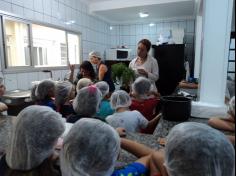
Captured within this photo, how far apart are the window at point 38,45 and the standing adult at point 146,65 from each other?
1370 millimetres

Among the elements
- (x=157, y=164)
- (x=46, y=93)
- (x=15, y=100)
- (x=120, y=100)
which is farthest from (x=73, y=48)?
(x=157, y=164)

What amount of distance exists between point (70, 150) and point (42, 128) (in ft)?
0.50

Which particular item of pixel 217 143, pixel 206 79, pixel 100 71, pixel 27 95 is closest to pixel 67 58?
pixel 100 71

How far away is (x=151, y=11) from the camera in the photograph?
→ 3.72 metres

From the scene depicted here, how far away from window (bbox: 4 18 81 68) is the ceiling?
2.28 ft

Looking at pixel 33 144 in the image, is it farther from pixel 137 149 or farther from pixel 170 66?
pixel 170 66

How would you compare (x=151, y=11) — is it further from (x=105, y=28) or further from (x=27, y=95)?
(x=27, y=95)

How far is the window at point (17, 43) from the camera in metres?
2.35

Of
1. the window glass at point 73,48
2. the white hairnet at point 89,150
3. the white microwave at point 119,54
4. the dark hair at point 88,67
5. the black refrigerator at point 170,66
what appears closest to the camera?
the white hairnet at point 89,150

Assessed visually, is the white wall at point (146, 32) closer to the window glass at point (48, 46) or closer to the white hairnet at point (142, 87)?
the window glass at point (48, 46)

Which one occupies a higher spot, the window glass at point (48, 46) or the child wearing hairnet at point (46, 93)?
the window glass at point (48, 46)

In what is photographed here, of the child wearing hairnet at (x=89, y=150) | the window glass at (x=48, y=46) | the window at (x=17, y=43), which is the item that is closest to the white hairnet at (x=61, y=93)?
the child wearing hairnet at (x=89, y=150)

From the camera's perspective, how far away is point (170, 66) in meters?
3.84

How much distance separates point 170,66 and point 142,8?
1.18 metres
